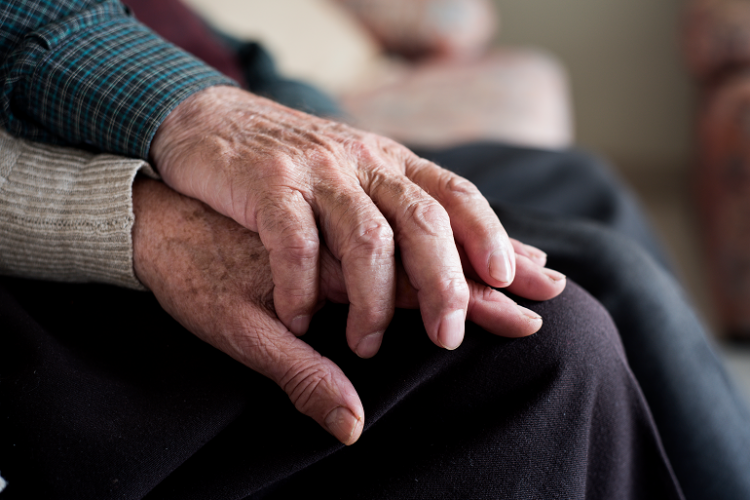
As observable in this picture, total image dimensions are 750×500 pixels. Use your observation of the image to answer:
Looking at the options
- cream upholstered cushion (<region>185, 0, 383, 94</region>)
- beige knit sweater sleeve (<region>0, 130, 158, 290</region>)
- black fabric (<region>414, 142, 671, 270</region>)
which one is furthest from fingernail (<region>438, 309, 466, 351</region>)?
cream upholstered cushion (<region>185, 0, 383, 94</region>)

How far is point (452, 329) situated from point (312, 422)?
0.13m

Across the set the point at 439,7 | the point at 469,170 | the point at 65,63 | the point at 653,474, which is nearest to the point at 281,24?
the point at 439,7

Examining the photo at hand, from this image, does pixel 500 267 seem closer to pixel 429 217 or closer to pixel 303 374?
pixel 429 217

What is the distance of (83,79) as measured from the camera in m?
0.54

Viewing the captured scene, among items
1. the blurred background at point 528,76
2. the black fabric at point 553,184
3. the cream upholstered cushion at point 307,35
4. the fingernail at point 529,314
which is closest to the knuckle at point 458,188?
the fingernail at point 529,314

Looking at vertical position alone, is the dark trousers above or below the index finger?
below

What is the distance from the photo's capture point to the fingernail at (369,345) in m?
0.44

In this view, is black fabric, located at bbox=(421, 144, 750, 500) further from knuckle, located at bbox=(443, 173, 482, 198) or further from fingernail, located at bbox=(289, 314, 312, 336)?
fingernail, located at bbox=(289, 314, 312, 336)

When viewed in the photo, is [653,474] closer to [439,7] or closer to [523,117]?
[523,117]

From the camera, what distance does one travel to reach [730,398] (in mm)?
680

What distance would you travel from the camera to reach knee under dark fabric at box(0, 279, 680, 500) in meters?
0.41

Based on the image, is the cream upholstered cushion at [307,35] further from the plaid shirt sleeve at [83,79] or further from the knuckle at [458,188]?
the knuckle at [458,188]

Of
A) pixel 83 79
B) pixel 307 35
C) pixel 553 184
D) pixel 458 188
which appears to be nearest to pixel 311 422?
pixel 458 188

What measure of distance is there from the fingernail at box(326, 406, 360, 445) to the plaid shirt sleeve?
292 millimetres
